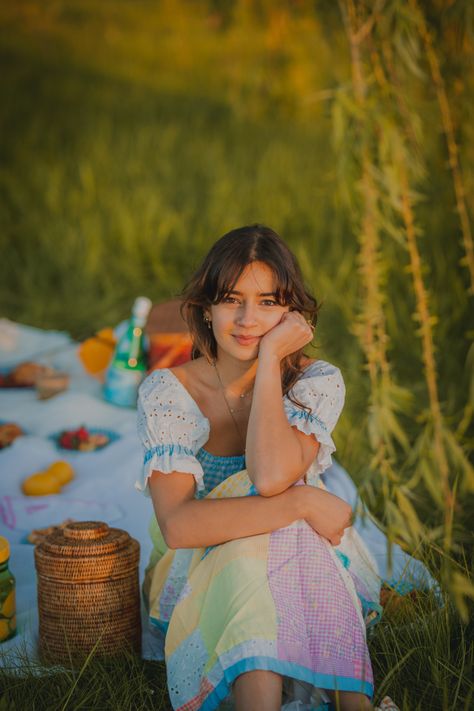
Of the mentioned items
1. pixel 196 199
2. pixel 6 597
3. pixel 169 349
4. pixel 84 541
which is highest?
pixel 196 199

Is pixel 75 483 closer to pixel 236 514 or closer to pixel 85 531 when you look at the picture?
pixel 85 531

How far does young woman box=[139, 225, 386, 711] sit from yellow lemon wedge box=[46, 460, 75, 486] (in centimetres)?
99

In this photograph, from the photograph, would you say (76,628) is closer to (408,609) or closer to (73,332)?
(408,609)

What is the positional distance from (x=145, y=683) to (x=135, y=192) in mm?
4537

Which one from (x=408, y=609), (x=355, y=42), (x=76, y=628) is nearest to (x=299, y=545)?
(x=408, y=609)

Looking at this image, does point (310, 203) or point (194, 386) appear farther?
point (310, 203)

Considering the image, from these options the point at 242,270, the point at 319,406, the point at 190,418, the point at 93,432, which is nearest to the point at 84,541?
the point at 190,418

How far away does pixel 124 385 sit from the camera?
3922 millimetres

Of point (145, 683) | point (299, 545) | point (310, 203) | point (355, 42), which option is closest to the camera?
point (299, 545)

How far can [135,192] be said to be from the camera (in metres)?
6.26

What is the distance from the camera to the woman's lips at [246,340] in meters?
2.17

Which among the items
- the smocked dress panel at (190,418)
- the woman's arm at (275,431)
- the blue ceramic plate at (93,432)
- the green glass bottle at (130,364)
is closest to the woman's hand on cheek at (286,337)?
the woman's arm at (275,431)

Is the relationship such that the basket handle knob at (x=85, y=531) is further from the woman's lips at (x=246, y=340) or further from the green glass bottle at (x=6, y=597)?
the woman's lips at (x=246, y=340)

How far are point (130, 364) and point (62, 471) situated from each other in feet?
2.37
